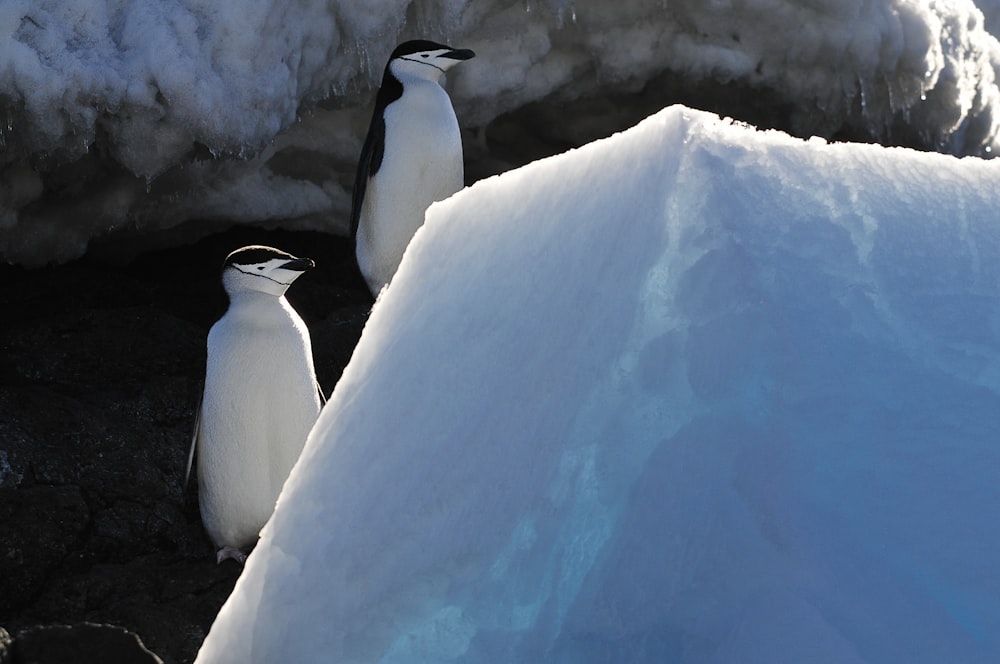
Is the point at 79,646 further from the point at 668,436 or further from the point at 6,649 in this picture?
the point at 668,436

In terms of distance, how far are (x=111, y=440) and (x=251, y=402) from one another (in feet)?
1.58

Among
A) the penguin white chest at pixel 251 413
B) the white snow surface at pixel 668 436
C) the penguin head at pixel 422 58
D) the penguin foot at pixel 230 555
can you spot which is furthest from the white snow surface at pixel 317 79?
the white snow surface at pixel 668 436

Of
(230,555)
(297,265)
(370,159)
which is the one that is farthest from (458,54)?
(230,555)

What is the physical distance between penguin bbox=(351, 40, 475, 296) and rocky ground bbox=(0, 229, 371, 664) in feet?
1.11

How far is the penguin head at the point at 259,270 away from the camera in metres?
3.60

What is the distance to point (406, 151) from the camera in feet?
16.0

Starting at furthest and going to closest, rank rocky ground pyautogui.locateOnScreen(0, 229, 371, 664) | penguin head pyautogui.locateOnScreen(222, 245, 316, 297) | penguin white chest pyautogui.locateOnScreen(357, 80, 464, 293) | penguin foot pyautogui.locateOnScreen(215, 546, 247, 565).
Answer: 1. penguin white chest pyautogui.locateOnScreen(357, 80, 464, 293)
2. penguin head pyautogui.locateOnScreen(222, 245, 316, 297)
3. penguin foot pyautogui.locateOnScreen(215, 546, 247, 565)
4. rocky ground pyautogui.locateOnScreen(0, 229, 371, 664)

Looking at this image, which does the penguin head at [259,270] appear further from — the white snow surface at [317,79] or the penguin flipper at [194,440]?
the white snow surface at [317,79]

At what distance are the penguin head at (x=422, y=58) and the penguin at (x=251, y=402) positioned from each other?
4.86ft

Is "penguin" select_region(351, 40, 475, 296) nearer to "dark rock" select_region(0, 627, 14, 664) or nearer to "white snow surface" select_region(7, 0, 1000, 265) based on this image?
"white snow surface" select_region(7, 0, 1000, 265)

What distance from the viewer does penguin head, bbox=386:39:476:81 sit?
193 inches

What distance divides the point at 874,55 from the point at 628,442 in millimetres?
4392

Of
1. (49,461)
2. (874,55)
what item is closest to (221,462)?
(49,461)

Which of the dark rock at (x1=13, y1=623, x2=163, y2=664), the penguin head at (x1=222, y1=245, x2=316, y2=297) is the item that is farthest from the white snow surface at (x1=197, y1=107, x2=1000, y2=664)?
the penguin head at (x1=222, y1=245, x2=316, y2=297)
